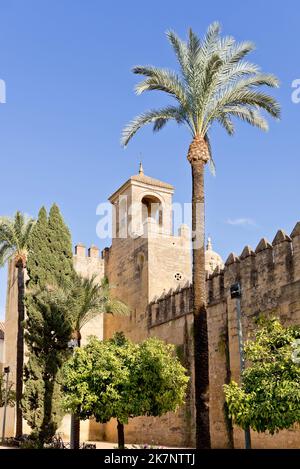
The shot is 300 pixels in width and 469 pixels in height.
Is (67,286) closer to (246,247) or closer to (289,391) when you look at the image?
(246,247)

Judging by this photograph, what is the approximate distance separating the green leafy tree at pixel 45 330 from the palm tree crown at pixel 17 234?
1.90m

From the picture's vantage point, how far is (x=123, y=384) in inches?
602

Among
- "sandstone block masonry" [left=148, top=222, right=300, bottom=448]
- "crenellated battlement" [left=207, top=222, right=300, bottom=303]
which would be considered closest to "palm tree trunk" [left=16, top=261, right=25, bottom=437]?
"sandstone block masonry" [left=148, top=222, right=300, bottom=448]

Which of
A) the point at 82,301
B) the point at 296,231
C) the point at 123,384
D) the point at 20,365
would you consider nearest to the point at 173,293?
the point at 82,301

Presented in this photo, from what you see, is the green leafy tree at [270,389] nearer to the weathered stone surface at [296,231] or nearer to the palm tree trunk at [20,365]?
the weathered stone surface at [296,231]

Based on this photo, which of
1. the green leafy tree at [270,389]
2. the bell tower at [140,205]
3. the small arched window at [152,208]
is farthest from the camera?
the small arched window at [152,208]

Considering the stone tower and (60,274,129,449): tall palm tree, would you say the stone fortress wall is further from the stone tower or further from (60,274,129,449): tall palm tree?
(60,274,129,449): tall palm tree

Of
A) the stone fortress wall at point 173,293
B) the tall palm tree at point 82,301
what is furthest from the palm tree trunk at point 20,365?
the stone fortress wall at point 173,293

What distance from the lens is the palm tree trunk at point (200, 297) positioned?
12094mm

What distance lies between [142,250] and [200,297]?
13170 millimetres

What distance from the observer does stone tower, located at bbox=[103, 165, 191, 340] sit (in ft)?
83.0

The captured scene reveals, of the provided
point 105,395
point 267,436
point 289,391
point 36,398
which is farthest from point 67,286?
point 289,391

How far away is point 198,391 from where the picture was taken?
12.2m

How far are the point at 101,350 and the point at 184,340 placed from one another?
21.8ft
